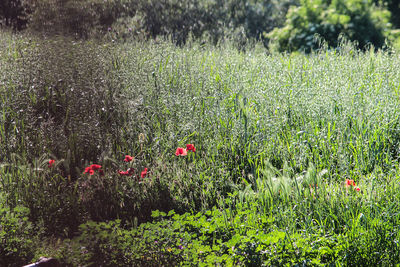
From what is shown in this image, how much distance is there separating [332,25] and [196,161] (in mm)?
4634

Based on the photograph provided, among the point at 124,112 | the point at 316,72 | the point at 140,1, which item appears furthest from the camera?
the point at 140,1

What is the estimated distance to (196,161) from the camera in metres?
Answer: 3.42

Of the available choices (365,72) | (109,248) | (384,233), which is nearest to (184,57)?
(365,72)

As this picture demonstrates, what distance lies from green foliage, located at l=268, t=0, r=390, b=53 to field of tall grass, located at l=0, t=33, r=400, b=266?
2.10m

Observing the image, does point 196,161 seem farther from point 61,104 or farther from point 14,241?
point 61,104

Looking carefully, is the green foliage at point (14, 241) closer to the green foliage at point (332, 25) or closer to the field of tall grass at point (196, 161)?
the field of tall grass at point (196, 161)

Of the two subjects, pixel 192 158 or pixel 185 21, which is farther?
pixel 185 21

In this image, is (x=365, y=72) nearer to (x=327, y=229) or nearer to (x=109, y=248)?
(x=327, y=229)

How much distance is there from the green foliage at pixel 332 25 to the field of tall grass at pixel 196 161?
210 cm

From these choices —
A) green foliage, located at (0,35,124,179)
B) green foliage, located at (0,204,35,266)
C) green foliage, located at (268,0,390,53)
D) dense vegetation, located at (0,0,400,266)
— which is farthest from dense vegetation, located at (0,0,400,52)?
green foliage, located at (0,204,35,266)

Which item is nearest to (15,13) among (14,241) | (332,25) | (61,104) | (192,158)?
(61,104)

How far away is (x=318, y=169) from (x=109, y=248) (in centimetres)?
163

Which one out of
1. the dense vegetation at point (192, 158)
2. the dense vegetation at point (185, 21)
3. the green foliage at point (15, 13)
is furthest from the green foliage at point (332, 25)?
the green foliage at point (15, 13)

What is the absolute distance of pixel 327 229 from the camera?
264cm
